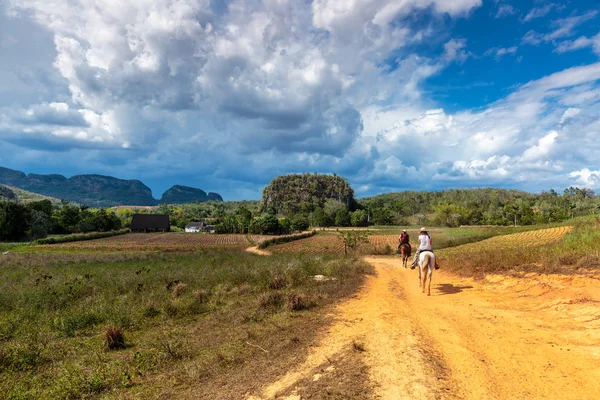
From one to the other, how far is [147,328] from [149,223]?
98390 millimetres

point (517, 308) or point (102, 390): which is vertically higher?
point (517, 308)

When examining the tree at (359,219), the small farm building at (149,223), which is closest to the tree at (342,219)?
the tree at (359,219)

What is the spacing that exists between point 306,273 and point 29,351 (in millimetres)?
10480

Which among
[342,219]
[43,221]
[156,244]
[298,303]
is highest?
[342,219]

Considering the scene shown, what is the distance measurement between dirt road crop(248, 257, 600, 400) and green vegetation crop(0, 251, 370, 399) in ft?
4.50

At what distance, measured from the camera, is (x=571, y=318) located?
765 cm

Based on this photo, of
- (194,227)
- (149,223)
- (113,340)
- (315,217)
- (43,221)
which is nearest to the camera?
(113,340)

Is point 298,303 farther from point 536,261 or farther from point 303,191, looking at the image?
point 303,191

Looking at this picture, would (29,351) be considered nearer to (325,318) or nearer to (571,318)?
(325,318)

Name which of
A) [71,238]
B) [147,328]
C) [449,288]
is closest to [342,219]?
[71,238]

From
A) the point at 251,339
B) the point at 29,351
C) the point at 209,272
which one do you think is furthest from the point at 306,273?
the point at 29,351

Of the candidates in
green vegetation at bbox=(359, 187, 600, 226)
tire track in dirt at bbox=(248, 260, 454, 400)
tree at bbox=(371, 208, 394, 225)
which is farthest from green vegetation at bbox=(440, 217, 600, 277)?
tree at bbox=(371, 208, 394, 225)

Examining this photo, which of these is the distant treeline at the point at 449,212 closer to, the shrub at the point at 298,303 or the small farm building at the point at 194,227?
the small farm building at the point at 194,227

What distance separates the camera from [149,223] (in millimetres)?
98562
